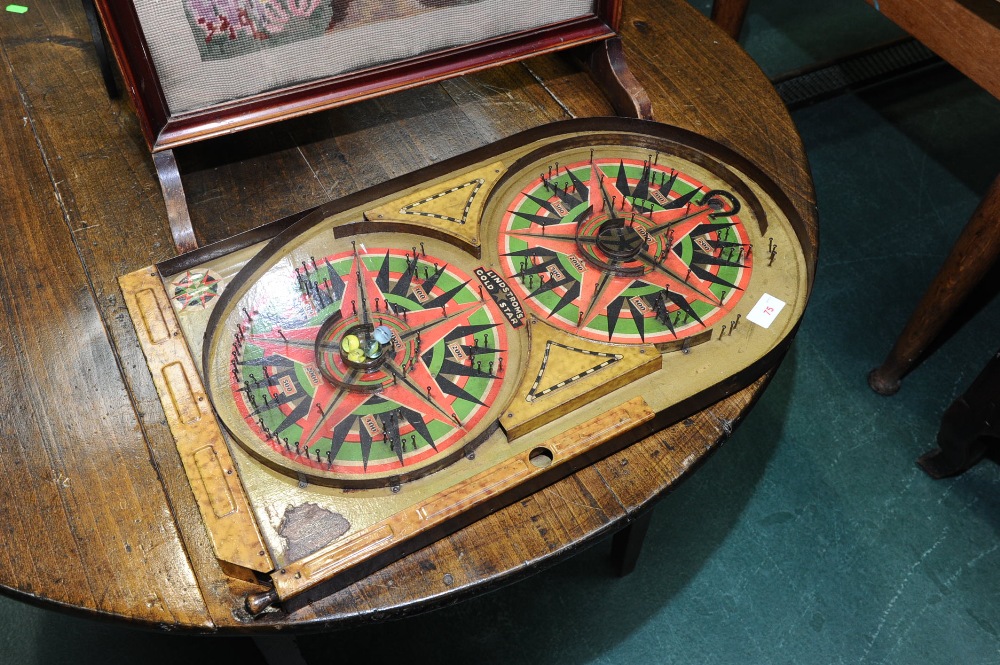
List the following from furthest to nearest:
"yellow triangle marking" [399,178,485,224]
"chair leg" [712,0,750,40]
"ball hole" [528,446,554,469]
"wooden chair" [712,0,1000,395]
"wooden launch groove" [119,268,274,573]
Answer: "chair leg" [712,0,750,40], "wooden chair" [712,0,1000,395], "yellow triangle marking" [399,178,485,224], "ball hole" [528,446,554,469], "wooden launch groove" [119,268,274,573]

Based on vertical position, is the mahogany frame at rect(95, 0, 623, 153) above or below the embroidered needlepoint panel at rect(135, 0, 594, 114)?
below

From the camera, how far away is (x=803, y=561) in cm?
308

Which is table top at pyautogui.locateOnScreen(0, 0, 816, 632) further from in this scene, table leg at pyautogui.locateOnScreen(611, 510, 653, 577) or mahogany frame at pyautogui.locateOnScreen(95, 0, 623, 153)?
table leg at pyautogui.locateOnScreen(611, 510, 653, 577)

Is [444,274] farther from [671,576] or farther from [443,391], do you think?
[671,576]

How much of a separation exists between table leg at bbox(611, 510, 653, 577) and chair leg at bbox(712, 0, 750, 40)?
2113 millimetres

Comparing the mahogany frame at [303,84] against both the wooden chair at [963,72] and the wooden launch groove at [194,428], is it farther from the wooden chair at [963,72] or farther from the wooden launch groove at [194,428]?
the wooden chair at [963,72]

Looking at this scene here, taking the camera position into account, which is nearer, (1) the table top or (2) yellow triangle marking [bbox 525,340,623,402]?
(1) the table top

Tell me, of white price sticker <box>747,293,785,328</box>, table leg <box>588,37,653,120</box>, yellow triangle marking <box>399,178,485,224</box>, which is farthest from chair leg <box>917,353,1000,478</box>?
yellow triangle marking <box>399,178,485,224</box>

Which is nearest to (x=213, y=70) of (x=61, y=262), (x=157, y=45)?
(x=157, y=45)

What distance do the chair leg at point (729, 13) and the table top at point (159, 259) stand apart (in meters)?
0.75

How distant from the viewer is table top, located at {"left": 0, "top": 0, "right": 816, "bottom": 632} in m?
1.81

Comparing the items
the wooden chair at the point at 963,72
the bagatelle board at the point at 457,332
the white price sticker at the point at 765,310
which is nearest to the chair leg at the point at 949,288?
the wooden chair at the point at 963,72

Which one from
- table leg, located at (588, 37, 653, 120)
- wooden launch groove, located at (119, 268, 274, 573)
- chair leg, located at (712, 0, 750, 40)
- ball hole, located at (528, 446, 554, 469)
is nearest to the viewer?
wooden launch groove, located at (119, 268, 274, 573)

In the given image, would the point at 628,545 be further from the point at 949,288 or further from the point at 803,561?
the point at 949,288
